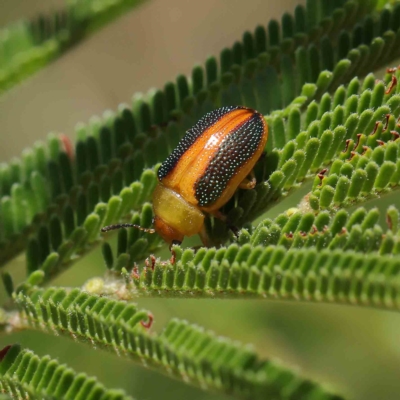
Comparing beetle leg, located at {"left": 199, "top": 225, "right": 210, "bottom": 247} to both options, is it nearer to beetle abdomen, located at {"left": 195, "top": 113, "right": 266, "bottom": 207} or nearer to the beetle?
the beetle

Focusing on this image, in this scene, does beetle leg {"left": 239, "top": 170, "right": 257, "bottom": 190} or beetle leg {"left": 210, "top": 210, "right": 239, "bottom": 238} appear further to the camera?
beetle leg {"left": 239, "top": 170, "right": 257, "bottom": 190}

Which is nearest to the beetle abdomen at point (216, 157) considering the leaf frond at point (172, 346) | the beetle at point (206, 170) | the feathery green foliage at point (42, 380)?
the beetle at point (206, 170)

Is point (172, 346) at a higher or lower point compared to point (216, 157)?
lower

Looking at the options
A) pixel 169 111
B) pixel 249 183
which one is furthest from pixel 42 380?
pixel 169 111

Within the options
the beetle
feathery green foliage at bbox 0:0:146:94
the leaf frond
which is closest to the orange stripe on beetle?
the beetle

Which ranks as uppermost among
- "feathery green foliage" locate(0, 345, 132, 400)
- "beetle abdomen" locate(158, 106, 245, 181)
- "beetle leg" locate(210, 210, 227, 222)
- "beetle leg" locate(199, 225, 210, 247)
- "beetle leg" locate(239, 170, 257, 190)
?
"beetle abdomen" locate(158, 106, 245, 181)

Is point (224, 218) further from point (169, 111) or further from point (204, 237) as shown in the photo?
point (169, 111)
